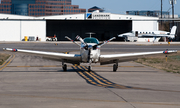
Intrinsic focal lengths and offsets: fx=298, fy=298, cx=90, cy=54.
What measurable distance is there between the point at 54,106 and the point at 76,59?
11422 mm

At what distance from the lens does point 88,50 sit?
19766mm

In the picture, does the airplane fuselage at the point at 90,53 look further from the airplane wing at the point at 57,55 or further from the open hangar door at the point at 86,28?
the open hangar door at the point at 86,28

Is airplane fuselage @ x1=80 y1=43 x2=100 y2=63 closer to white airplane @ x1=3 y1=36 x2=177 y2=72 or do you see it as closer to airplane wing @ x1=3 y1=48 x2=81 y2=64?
white airplane @ x1=3 y1=36 x2=177 y2=72

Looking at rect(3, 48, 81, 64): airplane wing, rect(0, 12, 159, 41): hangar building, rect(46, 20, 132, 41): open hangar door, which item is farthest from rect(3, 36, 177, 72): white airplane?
rect(46, 20, 132, 41): open hangar door

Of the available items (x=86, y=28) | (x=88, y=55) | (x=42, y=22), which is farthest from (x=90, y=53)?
(x=86, y=28)

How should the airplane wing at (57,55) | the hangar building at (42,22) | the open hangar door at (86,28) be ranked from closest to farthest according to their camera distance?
1. the airplane wing at (57,55)
2. the hangar building at (42,22)
3. the open hangar door at (86,28)

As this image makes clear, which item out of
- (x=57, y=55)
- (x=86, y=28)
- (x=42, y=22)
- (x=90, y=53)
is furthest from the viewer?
(x=86, y=28)

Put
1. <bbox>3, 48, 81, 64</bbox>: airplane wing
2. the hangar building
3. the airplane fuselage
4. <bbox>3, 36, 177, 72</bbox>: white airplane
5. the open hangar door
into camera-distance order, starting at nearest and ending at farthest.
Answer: the airplane fuselage < <bbox>3, 36, 177, 72</bbox>: white airplane < <bbox>3, 48, 81, 64</bbox>: airplane wing < the hangar building < the open hangar door

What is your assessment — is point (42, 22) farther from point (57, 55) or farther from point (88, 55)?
point (88, 55)

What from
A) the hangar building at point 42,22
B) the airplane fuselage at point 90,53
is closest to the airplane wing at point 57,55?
the airplane fuselage at point 90,53

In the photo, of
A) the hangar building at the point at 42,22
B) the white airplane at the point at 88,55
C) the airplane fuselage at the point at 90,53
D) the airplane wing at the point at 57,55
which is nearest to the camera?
the airplane fuselage at the point at 90,53

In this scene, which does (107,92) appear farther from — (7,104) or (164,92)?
(7,104)

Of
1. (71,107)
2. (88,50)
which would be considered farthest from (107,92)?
(88,50)

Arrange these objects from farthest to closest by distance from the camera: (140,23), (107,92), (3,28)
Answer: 1. (140,23)
2. (3,28)
3. (107,92)
